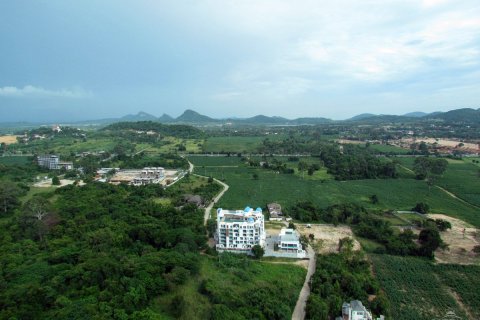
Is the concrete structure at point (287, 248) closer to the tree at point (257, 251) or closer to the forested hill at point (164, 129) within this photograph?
the tree at point (257, 251)

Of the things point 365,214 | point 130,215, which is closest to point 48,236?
point 130,215

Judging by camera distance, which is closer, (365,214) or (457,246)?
(457,246)

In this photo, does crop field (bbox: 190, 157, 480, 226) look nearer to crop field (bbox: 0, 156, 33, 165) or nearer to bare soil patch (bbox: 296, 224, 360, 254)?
bare soil patch (bbox: 296, 224, 360, 254)

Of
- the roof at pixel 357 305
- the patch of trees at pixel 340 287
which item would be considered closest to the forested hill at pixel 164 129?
the patch of trees at pixel 340 287

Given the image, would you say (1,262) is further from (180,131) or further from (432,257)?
(180,131)

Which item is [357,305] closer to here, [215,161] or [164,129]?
[215,161]

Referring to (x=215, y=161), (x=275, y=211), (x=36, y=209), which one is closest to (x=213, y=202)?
(x=275, y=211)
